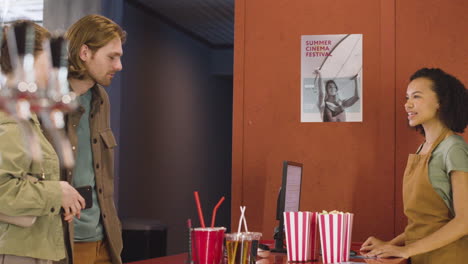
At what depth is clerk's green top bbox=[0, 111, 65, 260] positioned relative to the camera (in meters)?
1.48

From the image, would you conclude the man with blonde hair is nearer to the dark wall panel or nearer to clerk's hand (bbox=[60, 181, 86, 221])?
clerk's hand (bbox=[60, 181, 86, 221])

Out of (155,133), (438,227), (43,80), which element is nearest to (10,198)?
(43,80)

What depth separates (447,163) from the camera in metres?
2.33

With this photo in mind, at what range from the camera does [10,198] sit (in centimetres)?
147

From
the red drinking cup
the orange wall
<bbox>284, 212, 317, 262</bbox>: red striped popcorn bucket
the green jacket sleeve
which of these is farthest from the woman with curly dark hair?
the green jacket sleeve

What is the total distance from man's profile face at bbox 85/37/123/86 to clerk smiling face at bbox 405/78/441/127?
135cm

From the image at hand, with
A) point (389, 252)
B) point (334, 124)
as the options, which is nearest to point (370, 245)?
point (389, 252)

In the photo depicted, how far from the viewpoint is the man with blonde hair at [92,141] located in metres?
1.97

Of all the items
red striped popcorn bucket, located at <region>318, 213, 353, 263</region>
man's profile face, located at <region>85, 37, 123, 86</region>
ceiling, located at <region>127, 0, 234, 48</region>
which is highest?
ceiling, located at <region>127, 0, 234, 48</region>

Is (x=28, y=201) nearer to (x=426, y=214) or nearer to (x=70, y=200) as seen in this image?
(x=70, y=200)

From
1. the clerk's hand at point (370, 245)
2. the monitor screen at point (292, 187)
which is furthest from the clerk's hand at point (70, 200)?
the clerk's hand at point (370, 245)

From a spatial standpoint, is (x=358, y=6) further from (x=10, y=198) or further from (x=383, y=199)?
(x=10, y=198)

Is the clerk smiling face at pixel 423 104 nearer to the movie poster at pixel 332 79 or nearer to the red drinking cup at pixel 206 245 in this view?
the movie poster at pixel 332 79

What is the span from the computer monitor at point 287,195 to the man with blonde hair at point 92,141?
729 millimetres
